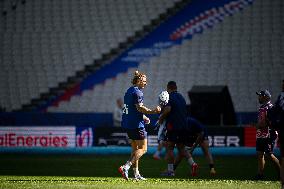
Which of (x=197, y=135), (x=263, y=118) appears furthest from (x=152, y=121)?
(x=263, y=118)

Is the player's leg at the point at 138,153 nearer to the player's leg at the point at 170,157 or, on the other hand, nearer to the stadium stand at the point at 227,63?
the player's leg at the point at 170,157

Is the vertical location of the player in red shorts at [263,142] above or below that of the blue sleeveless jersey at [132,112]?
below

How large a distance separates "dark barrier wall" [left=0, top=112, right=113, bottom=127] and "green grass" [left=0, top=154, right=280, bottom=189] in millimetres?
4288

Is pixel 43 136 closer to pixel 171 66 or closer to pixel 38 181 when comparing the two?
pixel 171 66

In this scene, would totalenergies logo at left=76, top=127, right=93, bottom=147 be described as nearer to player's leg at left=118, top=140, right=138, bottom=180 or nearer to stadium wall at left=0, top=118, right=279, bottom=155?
stadium wall at left=0, top=118, right=279, bottom=155

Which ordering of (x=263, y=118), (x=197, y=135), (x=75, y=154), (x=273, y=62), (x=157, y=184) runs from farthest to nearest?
(x=273, y=62)
(x=75, y=154)
(x=197, y=135)
(x=263, y=118)
(x=157, y=184)

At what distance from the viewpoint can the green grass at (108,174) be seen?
628 inches

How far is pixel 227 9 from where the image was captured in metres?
34.2

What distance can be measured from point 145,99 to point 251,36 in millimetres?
4930

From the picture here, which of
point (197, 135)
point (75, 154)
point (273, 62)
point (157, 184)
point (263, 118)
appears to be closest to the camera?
point (157, 184)

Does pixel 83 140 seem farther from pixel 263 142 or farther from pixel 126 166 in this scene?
pixel 126 166

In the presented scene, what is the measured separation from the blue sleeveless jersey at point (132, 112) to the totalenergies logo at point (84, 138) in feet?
40.0

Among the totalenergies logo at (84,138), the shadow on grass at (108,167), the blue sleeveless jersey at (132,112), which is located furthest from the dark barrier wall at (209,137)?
the blue sleeveless jersey at (132,112)

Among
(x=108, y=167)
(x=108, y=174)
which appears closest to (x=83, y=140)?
(x=108, y=167)
